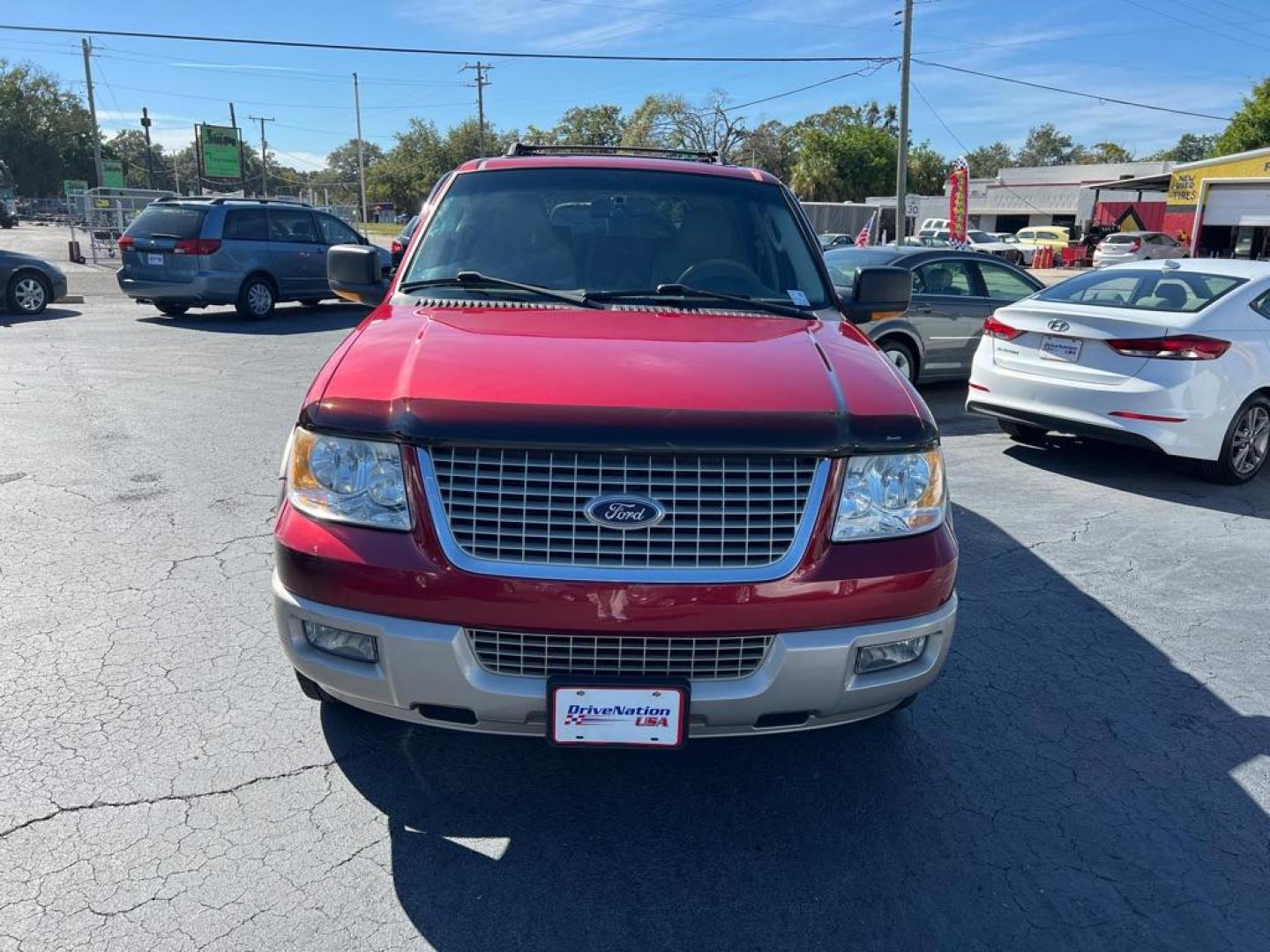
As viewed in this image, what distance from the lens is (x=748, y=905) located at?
254cm

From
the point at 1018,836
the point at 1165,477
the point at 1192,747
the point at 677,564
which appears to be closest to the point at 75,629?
the point at 677,564

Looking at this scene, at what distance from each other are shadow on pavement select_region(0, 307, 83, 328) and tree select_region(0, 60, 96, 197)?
3197 inches

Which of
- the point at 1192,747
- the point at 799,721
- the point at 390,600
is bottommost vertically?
the point at 1192,747

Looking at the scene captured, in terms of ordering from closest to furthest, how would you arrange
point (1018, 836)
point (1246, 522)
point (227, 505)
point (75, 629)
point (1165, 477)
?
point (1018, 836) → point (75, 629) → point (227, 505) → point (1246, 522) → point (1165, 477)

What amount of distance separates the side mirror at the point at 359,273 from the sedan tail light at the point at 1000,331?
509cm

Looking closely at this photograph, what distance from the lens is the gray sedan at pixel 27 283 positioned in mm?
14312

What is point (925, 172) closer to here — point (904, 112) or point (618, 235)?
point (904, 112)

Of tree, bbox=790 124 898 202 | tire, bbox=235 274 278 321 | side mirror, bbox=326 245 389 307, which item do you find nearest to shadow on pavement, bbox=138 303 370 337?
tire, bbox=235 274 278 321

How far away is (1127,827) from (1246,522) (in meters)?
4.13

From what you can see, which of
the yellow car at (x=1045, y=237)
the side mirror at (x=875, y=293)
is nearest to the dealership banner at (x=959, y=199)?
the yellow car at (x=1045, y=237)

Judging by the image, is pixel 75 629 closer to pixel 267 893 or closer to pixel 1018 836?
pixel 267 893

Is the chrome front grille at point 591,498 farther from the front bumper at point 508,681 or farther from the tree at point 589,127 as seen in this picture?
the tree at point 589,127

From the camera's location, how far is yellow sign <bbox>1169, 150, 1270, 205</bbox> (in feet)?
100

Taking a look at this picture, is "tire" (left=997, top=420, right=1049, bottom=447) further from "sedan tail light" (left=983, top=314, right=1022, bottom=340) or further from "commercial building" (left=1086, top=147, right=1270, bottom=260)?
"commercial building" (left=1086, top=147, right=1270, bottom=260)
